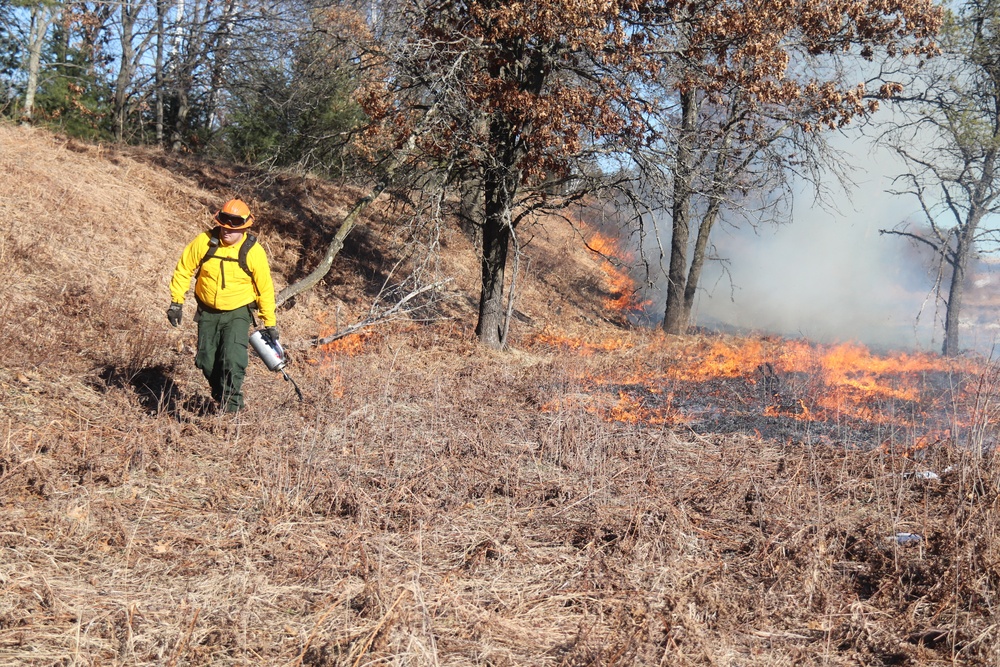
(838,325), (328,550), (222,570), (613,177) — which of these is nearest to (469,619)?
(328,550)

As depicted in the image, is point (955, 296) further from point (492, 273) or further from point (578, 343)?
point (492, 273)

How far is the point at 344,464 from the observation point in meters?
6.19

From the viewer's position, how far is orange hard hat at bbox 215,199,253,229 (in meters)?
6.56

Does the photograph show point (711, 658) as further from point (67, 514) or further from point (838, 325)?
point (838, 325)

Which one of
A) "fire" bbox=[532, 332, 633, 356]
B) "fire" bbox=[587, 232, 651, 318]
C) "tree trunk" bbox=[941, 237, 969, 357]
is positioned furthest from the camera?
"fire" bbox=[587, 232, 651, 318]

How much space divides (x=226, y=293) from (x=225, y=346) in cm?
47

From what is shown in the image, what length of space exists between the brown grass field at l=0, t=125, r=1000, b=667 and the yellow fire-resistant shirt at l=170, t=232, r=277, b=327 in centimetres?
98

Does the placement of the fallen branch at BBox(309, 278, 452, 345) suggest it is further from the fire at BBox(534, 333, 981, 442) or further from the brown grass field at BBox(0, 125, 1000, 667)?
the fire at BBox(534, 333, 981, 442)

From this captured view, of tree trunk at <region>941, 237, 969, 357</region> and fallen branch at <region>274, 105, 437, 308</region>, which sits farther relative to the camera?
tree trunk at <region>941, 237, 969, 357</region>

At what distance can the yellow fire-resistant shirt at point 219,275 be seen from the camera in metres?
6.77

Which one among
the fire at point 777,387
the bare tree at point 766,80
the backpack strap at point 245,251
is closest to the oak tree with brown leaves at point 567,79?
the bare tree at point 766,80

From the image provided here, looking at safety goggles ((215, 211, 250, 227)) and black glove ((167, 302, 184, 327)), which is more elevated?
safety goggles ((215, 211, 250, 227))

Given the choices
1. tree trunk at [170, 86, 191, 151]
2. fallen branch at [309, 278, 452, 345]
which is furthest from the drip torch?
tree trunk at [170, 86, 191, 151]

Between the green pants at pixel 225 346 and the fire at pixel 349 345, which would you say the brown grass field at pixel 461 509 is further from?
the green pants at pixel 225 346
